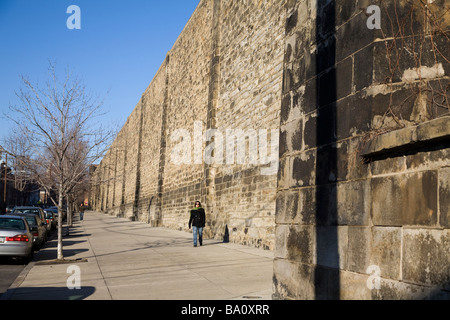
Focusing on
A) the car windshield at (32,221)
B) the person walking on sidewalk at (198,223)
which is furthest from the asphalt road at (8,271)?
the person walking on sidewalk at (198,223)

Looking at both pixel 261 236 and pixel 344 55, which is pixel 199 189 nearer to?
pixel 261 236

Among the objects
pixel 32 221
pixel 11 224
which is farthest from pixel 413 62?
pixel 32 221

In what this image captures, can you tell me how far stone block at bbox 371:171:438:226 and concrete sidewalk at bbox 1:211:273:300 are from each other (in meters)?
3.17

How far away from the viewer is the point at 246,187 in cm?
1388

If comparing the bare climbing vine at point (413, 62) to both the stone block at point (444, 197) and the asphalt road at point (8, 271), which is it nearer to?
the stone block at point (444, 197)

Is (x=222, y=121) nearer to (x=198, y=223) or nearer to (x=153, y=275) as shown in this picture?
(x=198, y=223)

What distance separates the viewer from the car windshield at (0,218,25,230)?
12.2 metres

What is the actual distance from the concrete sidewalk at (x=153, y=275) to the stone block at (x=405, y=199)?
3166 millimetres

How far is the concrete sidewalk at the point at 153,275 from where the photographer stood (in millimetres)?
6746

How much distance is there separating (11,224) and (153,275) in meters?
5.99

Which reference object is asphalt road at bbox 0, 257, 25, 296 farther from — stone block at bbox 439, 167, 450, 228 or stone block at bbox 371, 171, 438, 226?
stone block at bbox 439, 167, 450, 228

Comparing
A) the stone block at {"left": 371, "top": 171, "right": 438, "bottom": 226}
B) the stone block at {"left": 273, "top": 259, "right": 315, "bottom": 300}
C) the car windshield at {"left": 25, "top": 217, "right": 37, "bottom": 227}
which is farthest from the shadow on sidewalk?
the car windshield at {"left": 25, "top": 217, "right": 37, "bottom": 227}

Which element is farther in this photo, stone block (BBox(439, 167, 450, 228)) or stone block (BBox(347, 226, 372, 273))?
stone block (BBox(347, 226, 372, 273))
